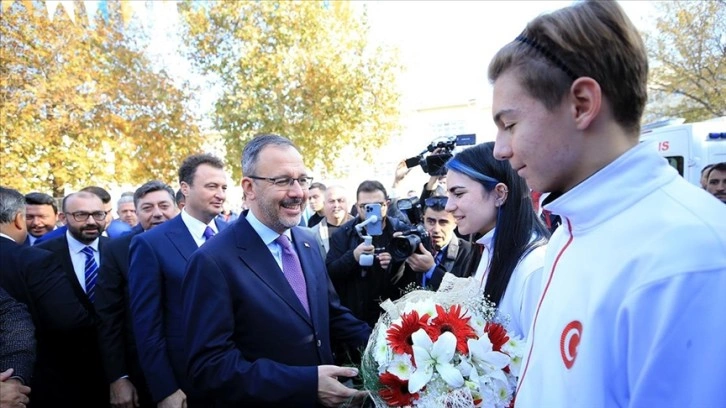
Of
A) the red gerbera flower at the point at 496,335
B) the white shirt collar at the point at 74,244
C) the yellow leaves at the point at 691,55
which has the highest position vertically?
the yellow leaves at the point at 691,55

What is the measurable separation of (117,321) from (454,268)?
107 inches

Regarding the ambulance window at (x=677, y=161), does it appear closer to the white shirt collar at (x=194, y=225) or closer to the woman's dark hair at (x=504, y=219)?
the woman's dark hair at (x=504, y=219)

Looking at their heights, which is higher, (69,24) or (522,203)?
(69,24)

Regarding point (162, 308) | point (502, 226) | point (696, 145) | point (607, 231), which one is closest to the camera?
point (607, 231)

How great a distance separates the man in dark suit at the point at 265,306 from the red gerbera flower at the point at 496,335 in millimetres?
681

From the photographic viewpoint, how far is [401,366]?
5.77ft

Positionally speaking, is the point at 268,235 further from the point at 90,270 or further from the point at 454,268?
the point at 90,270

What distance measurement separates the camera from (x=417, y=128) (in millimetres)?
32500

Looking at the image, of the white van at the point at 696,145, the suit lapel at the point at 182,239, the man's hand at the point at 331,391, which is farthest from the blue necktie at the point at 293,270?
the white van at the point at 696,145

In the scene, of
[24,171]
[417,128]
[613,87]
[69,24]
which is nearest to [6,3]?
[69,24]

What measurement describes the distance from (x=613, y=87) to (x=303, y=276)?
1.94 metres

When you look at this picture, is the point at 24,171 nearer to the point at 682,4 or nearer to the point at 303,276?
the point at 303,276

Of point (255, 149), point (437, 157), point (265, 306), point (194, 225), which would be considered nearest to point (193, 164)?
point (194, 225)

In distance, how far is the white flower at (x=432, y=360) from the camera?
5.47 ft
